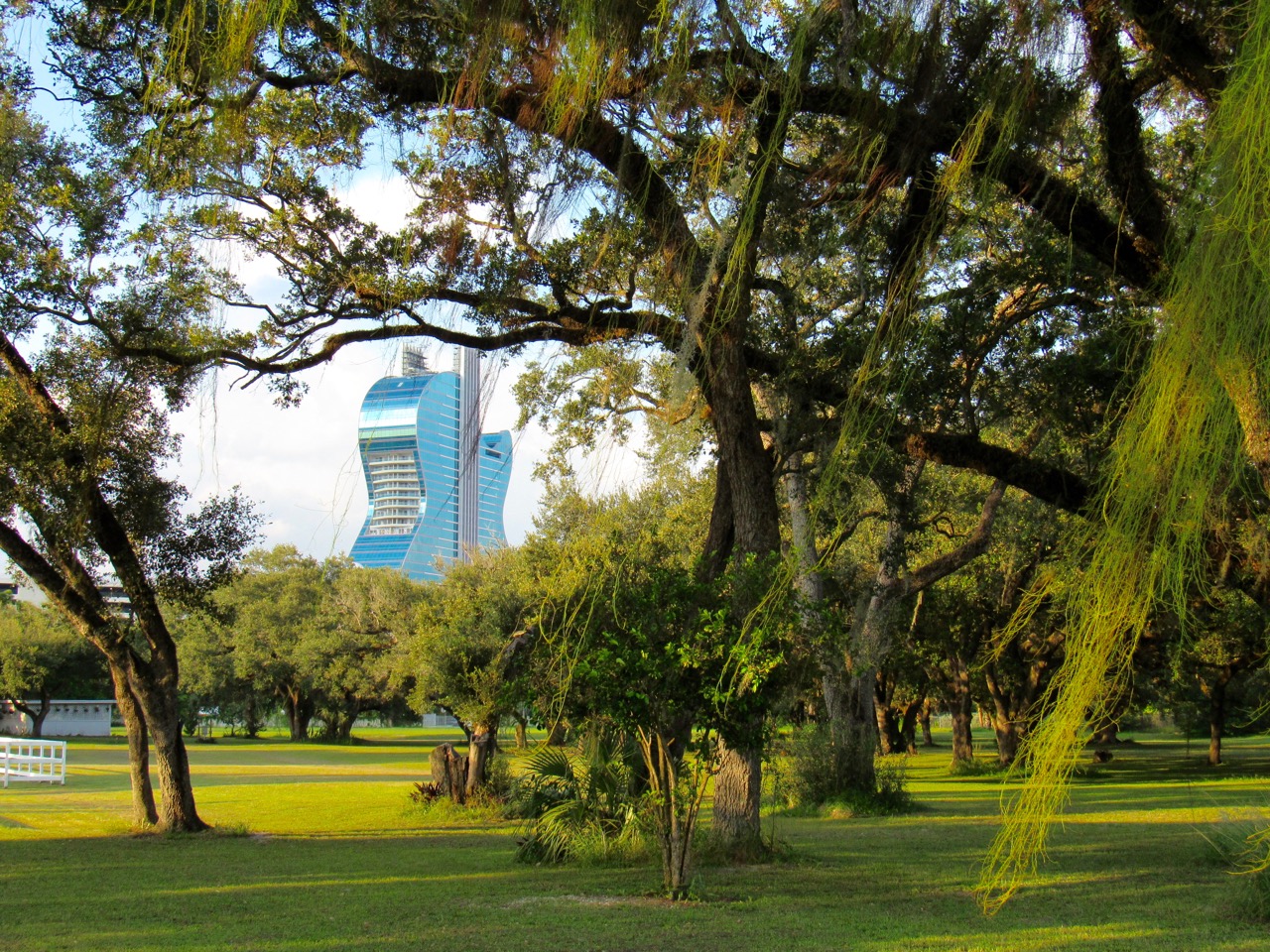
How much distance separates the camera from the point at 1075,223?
21.8 feet

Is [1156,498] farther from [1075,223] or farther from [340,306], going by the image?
[340,306]

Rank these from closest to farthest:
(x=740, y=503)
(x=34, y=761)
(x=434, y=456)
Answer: (x=434, y=456) → (x=740, y=503) → (x=34, y=761)

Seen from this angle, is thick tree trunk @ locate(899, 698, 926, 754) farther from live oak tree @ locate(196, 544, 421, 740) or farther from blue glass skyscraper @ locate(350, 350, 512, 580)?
blue glass skyscraper @ locate(350, 350, 512, 580)

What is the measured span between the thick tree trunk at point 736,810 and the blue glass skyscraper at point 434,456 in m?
4.25

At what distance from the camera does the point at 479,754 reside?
17031 millimetres

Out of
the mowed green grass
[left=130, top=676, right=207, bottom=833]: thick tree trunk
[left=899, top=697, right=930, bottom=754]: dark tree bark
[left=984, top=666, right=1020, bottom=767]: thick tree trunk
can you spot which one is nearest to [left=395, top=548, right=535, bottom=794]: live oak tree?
the mowed green grass

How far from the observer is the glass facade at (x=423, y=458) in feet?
20.7

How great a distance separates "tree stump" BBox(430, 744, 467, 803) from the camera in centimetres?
1728

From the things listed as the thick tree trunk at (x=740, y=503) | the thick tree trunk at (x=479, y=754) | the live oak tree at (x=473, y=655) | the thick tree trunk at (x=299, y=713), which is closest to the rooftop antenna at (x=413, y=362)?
the thick tree trunk at (x=740, y=503)

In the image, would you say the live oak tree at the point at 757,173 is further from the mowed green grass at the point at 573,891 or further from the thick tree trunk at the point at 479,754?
the thick tree trunk at the point at 479,754

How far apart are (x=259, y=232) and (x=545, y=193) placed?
569 centimetres

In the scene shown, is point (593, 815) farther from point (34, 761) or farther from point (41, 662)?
point (41, 662)

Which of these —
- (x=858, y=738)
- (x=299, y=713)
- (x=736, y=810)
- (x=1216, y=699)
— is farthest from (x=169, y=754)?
(x=299, y=713)

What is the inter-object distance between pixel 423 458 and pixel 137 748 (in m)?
9.96
